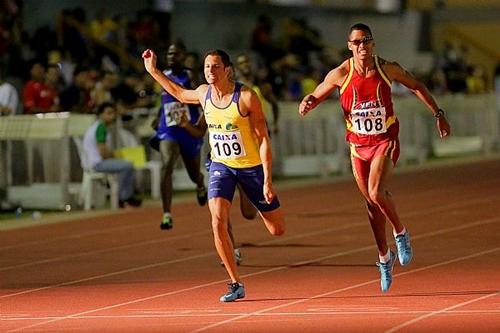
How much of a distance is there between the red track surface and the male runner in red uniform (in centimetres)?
84

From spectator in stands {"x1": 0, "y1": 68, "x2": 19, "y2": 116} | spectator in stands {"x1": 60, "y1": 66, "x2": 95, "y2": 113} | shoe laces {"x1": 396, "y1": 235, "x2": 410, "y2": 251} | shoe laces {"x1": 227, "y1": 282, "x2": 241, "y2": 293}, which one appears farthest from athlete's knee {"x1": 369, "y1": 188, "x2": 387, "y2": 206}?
spectator in stands {"x1": 60, "y1": 66, "x2": 95, "y2": 113}

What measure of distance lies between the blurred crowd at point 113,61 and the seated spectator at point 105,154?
2.49 feet

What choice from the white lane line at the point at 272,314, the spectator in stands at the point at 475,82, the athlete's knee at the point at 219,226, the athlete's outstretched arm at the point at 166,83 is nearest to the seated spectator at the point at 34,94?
the athlete's outstretched arm at the point at 166,83

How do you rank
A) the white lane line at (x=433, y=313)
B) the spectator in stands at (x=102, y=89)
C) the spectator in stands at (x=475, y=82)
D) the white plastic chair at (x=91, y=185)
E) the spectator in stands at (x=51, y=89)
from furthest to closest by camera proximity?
the spectator in stands at (x=475, y=82) < the spectator in stands at (x=102, y=89) < the spectator in stands at (x=51, y=89) < the white plastic chair at (x=91, y=185) < the white lane line at (x=433, y=313)

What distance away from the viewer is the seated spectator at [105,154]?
23.3 m

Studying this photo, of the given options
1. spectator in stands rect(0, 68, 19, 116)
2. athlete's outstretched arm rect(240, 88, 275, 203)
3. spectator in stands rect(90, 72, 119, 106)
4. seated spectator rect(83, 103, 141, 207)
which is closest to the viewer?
athlete's outstretched arm rect(240, 88, 275, 203)

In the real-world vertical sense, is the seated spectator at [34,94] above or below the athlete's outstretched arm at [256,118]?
above

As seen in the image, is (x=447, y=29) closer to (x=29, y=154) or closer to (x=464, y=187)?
(x=464, y=187)

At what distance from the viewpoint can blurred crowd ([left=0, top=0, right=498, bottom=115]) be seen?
84.5 ft

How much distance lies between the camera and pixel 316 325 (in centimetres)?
1132

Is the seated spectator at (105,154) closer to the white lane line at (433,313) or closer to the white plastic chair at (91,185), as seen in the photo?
the white plastic chair at (91,185)

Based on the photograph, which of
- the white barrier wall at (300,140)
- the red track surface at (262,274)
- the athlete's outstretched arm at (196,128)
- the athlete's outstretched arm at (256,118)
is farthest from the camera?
the white barrier wall at (300,140)

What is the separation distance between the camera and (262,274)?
49.7 feet

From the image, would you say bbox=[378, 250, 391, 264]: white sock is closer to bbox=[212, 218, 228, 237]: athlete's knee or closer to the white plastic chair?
bbox=[212, 218, 228, 237]: athlete's knee
